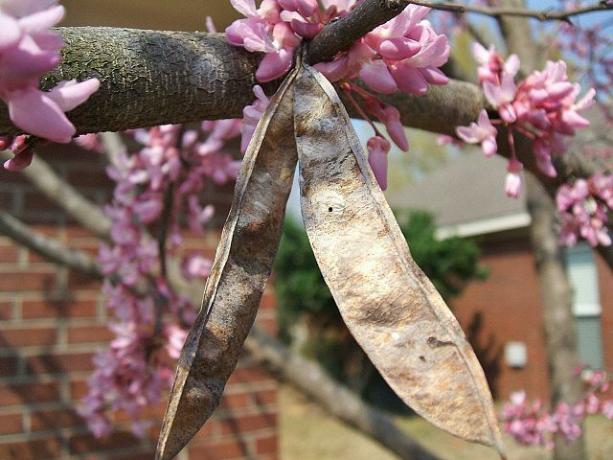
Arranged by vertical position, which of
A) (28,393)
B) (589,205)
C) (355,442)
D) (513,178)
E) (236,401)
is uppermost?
(513,178)

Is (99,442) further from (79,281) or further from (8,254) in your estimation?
(8,254)

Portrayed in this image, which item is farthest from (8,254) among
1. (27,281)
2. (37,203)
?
(37,203)

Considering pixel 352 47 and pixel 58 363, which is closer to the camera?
pixel 352 47

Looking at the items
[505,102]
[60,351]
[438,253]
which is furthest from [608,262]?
[438,253]

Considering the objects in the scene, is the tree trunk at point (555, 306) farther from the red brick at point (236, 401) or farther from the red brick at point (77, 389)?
the red brick at point (77, 389)

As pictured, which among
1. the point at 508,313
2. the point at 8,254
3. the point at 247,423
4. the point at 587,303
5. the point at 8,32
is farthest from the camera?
the point at 508,313

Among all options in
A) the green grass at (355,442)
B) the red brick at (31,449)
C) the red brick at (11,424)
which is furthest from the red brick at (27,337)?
the green grass at (355,442)
